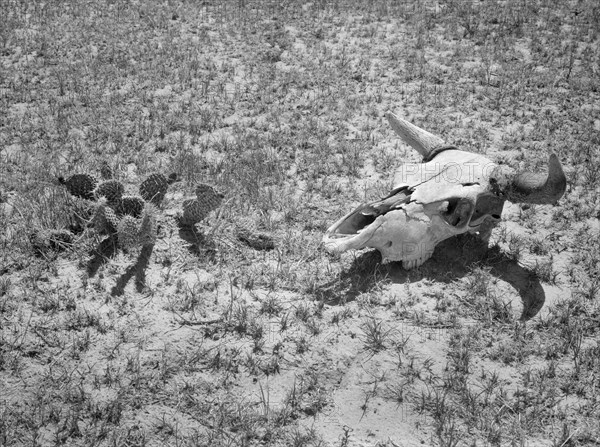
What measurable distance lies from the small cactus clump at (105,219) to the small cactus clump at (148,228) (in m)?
0.29

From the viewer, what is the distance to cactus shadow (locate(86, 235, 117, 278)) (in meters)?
6.52

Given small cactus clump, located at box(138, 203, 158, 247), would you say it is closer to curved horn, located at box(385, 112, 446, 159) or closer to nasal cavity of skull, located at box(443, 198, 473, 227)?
curved horn, located at box(385, 112, 446, 159)

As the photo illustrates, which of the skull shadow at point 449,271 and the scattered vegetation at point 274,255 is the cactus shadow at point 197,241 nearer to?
the scattered vegetation at point 274,255

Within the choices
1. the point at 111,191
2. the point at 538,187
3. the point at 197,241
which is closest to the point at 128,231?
the point at 111,191

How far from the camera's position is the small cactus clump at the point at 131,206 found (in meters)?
6.71

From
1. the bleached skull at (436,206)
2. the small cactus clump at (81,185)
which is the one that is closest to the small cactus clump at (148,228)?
the small cactus clump at (81,185)

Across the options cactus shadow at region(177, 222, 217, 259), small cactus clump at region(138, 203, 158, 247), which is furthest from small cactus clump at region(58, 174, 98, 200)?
cactus shadow at region(177, 222, 217, 259)

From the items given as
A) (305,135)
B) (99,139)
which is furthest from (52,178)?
(305,135)

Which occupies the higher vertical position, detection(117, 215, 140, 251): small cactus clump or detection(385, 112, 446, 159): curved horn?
detection(385, 112, 446, 159): curved horn

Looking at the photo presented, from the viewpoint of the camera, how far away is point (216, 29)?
38.7 ft

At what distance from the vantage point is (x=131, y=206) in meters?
6.73

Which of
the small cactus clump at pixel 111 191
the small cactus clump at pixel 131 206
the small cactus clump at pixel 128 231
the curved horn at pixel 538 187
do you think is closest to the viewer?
the curved horn at pixel 538 187

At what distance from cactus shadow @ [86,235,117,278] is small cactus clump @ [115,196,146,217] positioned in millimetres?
240

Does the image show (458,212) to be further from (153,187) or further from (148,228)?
(153,187)
